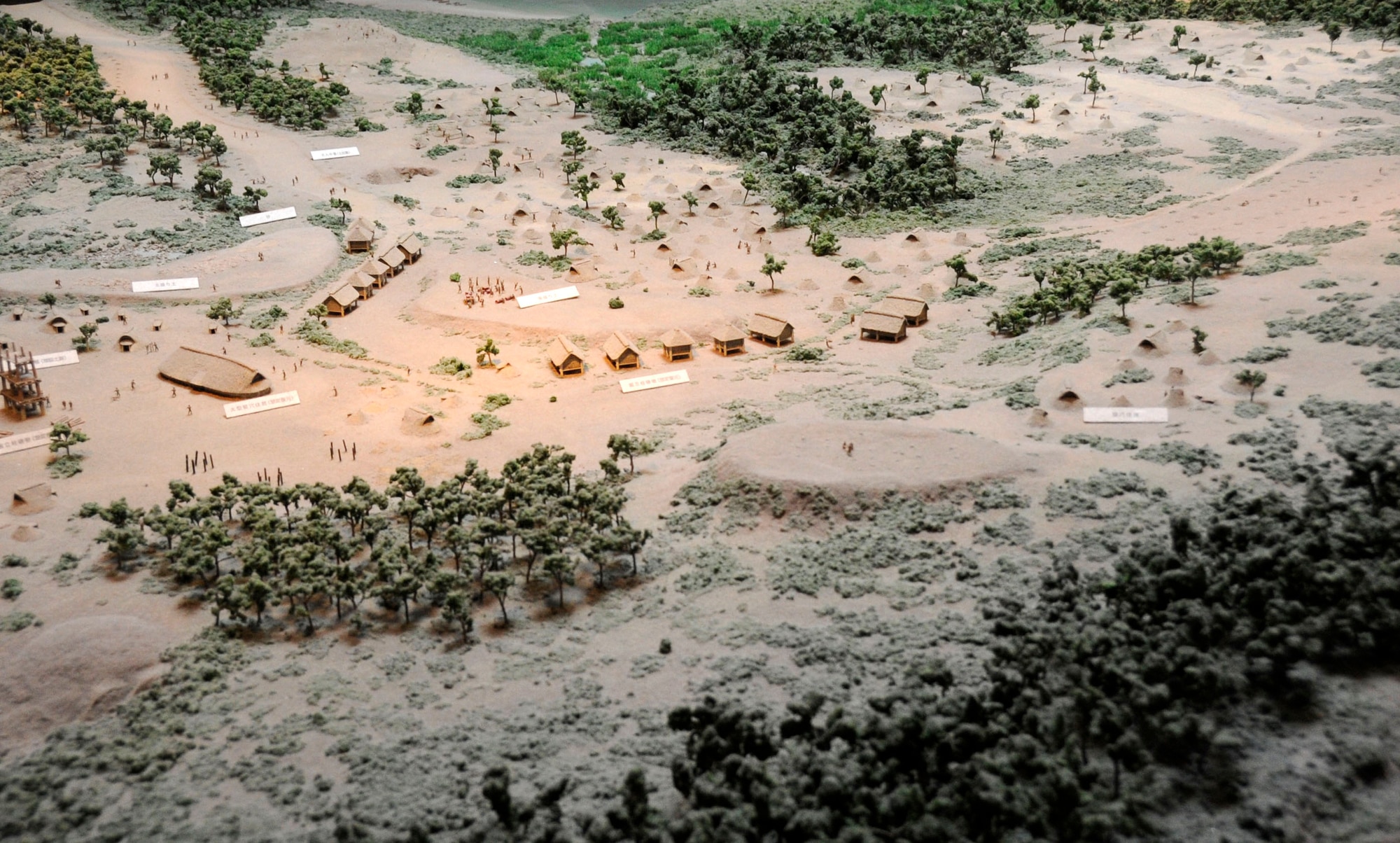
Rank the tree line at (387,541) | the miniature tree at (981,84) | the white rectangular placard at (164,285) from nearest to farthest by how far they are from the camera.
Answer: the tree line at (387,541) < the white rectangular placard at (164,285) < the miniature tree at (981,84)

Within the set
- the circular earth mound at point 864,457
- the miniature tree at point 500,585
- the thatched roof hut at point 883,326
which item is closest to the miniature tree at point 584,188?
→ the thatched roof hut at point 883,326

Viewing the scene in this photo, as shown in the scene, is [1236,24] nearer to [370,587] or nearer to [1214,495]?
[1214,495]

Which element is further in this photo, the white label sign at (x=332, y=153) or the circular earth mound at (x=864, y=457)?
the white label sign at (x=332, y=153)

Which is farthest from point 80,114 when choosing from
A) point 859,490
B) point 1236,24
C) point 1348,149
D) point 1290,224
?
point 1236,24

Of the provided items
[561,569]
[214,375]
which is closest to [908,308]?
[561,569]

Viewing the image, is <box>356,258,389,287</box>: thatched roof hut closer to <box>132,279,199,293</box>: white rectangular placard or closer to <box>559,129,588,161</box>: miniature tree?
<box>132,279,199,293</box>: white rectangular placard

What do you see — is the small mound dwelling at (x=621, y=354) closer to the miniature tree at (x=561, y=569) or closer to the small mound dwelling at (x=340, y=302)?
the small mound dwelling at (x=340, y=302)
